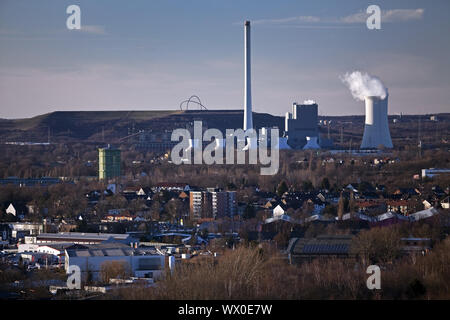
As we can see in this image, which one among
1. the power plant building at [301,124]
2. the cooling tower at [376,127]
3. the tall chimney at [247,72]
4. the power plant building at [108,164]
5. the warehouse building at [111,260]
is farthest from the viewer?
the power plant building at [301,124]

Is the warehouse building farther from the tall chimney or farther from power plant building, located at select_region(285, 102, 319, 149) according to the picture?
power plant building, located at select_region(285, 102, 319, 149)

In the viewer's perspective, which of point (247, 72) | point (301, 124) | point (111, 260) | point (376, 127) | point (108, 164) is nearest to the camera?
point (111, 260)

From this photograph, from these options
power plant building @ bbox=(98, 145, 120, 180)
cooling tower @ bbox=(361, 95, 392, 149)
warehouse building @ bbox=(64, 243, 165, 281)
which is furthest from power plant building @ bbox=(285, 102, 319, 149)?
warehouse building @ bbox=(64, 243, 165, 281)

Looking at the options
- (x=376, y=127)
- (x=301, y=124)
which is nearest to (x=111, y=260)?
(x=376, y=127)

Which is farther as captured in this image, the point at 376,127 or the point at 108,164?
the point at 376,127

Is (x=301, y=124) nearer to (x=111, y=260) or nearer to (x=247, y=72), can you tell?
(x=247, y=72)

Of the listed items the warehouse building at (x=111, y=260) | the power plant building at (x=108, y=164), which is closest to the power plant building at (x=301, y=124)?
the power plant building at (x=108, y=164)

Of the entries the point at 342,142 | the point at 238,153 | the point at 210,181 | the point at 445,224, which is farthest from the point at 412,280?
the point at 342,142

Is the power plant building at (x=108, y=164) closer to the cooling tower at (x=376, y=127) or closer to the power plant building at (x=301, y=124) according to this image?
the cooling tower at (x=376, y=127)
